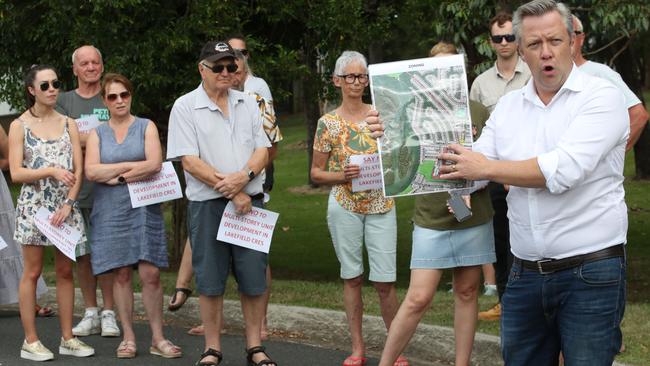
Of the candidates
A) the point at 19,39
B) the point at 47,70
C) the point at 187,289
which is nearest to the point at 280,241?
the point at 19,39

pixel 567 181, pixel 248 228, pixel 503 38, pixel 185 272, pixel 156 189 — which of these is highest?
pixel 503 38

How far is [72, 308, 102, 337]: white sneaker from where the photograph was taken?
350 inches

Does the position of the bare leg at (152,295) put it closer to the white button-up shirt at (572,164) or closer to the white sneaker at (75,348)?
the white sneaker at (75,348)

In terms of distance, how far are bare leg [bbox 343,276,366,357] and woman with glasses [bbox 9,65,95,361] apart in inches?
70.5

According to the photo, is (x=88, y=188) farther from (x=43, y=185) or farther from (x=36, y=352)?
(x=36, y=352)

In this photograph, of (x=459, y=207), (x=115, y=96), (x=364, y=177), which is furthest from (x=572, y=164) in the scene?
(x=115, y=96)

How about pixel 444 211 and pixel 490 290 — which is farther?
pixel 490 290

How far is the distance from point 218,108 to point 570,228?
134 inches

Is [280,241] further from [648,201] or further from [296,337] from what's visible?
[296,337]

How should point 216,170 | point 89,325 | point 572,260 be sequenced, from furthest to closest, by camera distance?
point 89,325, point 216,170, point 572,260

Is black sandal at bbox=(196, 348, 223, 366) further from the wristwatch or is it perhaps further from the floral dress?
the floral dress

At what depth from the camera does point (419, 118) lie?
557cm

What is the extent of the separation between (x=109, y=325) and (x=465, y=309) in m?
3.09

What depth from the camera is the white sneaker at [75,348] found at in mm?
8156
